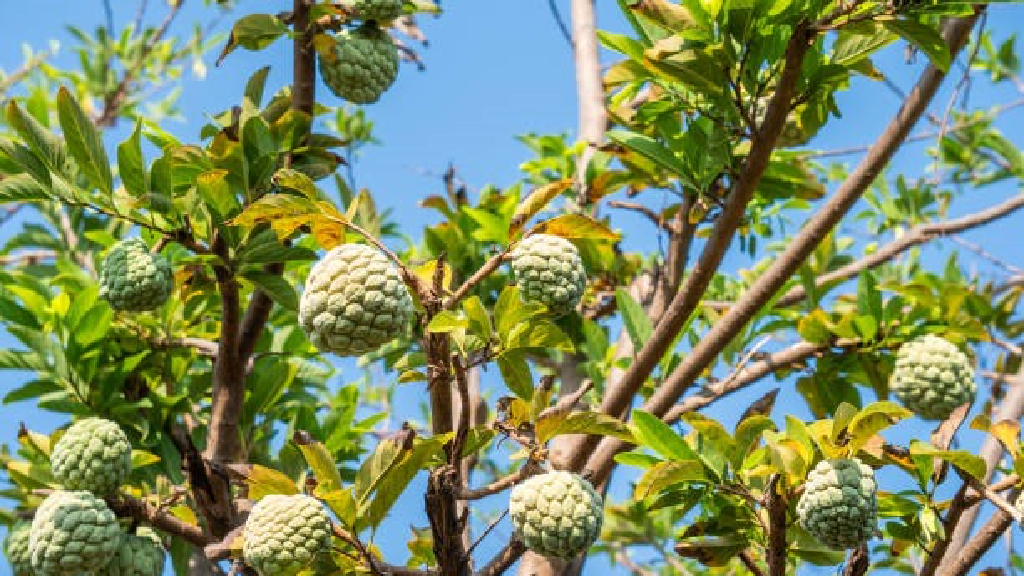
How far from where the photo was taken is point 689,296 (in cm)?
201

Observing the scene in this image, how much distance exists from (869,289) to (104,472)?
1.64m

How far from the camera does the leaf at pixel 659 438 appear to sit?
5.88ft

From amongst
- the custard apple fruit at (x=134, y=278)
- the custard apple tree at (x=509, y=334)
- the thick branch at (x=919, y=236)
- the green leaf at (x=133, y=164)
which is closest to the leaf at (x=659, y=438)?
the custard apple tree at (x=509, y=334)

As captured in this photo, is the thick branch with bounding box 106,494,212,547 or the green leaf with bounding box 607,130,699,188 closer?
the green leaf with bounding box 607,130,699,188

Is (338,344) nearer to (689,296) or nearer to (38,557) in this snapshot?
(689,296)

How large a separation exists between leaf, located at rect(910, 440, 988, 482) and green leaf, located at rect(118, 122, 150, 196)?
1330 mm

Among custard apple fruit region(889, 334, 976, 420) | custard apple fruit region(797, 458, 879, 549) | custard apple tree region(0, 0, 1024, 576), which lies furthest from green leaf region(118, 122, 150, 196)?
custard apple fruit region(889, 334, 976, 420)

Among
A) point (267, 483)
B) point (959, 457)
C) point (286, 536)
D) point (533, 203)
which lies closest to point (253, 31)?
point (533, 203)

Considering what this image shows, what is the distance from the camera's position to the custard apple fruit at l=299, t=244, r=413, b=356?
150 cm

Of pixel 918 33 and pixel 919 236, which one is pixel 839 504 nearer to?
pixel 918 33

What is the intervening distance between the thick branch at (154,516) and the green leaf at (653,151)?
3.43 feet

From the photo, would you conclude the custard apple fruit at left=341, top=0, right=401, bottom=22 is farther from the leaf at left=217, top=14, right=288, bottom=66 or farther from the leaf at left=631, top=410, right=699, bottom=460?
the leaf at left=631, top=410, right=699, bottom=460

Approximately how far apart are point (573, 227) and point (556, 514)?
40 centimetres

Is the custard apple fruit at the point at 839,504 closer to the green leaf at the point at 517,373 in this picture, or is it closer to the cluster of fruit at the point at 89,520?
the green leaf at the point at 517,373
